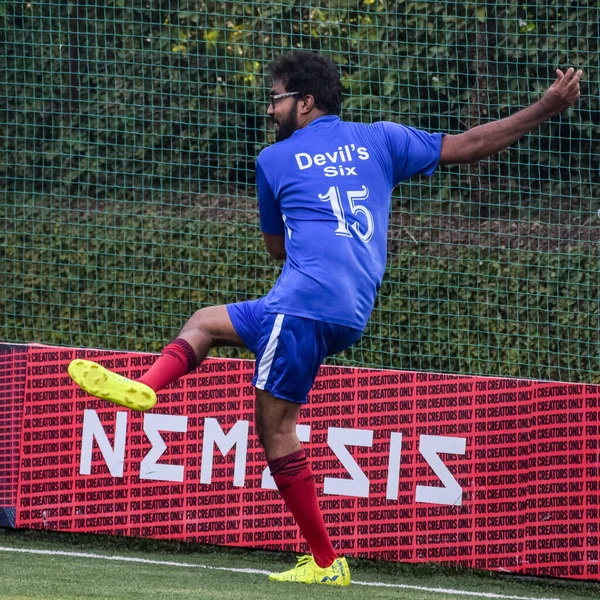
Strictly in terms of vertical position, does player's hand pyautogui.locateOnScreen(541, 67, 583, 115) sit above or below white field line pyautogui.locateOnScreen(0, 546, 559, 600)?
above

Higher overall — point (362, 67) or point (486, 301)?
point (362, 67)

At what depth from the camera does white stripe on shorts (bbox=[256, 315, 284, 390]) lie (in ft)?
13.9

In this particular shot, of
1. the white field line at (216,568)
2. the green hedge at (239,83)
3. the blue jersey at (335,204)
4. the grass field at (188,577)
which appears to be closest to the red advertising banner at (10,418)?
the grass field at (188,577)

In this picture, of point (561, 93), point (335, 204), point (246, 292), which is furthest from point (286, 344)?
point (246, 292)

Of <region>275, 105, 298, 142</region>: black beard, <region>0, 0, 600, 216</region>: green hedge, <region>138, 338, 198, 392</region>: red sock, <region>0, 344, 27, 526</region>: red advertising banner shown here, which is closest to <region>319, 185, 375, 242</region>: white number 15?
<region>275, 105, 298, 142</region>: black beard

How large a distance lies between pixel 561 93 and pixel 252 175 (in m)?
4.13

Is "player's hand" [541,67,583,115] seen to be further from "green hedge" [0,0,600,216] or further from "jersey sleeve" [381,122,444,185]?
"green hedge" [0,0,600,216]

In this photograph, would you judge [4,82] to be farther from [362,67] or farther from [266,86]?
[362,67]

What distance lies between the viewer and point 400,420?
5477 mm

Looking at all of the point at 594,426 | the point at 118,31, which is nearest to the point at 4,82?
the point at 118,31

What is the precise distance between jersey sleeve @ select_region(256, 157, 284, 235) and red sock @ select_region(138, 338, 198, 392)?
54cm

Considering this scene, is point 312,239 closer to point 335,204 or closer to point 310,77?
point 335,204

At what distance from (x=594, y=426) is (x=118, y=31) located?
461cm

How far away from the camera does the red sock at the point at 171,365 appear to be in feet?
13.9
